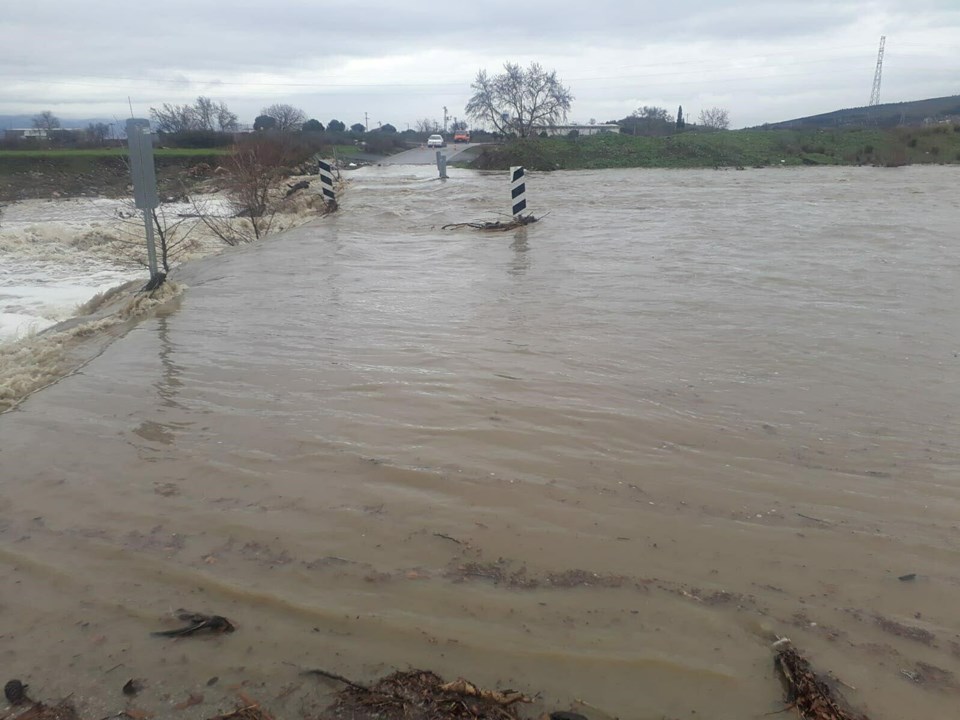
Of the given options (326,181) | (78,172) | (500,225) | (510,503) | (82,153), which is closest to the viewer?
(510,503)

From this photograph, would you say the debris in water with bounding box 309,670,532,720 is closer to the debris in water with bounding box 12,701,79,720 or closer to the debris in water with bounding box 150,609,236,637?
the debris in water with bounding box 150,609,236,637

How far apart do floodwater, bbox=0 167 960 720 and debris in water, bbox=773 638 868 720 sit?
5 cm

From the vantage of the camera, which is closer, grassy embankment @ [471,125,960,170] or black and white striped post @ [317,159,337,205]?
black and white striped post @ [317,159,337,205]

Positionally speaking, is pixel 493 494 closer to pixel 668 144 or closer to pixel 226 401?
pixel 226 401

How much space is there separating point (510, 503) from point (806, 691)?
1.70 metres

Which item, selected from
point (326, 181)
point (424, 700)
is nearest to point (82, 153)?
point (326, 181)

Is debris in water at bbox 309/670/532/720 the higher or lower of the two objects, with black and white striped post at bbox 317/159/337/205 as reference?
lower

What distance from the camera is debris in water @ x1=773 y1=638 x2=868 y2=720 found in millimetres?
2346

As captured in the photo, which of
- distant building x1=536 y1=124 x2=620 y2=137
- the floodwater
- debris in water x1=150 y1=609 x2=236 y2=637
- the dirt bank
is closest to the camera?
the floodwater

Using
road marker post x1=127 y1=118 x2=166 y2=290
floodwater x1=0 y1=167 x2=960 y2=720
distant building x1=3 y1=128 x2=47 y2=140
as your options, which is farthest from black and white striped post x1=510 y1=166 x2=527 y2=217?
distant building x1=3 y1=128 x2=47 y2=140

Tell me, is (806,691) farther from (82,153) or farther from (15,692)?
→ (82,153)

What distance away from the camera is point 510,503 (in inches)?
148

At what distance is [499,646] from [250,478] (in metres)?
2.03

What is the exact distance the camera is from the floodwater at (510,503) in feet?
8.68
